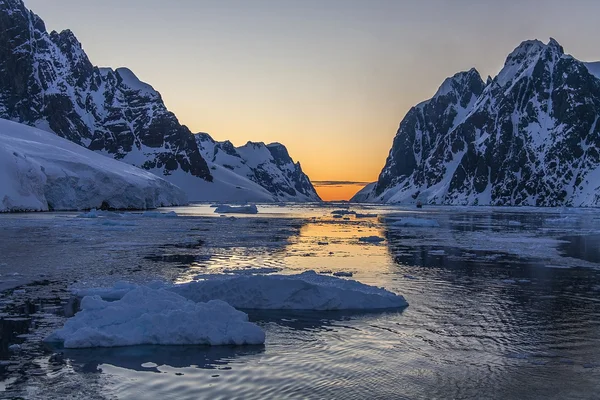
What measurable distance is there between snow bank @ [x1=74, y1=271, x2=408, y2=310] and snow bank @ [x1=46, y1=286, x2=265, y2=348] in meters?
3.39

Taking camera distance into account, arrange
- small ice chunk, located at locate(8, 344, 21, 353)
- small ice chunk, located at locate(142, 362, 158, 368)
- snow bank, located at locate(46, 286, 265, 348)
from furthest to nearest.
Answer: snow bank, located at locate(46, 286, 265, 348), small ice chunk, located at locate(8, 344, 21, 353), small ice chunk, located at locate(142, 362, 158, 368)

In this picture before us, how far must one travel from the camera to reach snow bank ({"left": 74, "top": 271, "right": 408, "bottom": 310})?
59.3 feet

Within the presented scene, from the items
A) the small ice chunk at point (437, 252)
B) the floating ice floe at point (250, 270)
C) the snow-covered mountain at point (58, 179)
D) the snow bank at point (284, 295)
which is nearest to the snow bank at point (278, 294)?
the snow bank at point (284, 295)

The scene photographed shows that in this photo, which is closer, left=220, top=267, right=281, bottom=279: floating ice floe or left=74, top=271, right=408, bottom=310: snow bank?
left=74, top=271, right=408, bottom=310: snow bank

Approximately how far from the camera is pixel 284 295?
59.9 ft

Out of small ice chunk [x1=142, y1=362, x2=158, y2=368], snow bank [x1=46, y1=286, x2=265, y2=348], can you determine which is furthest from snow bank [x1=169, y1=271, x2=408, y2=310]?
small ice chunk [x1=142, y1=362, x2=158, y2=368]

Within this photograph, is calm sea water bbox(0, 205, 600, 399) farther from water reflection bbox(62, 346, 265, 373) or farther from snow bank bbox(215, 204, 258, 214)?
snow bank bbox(215, 204, 258, 214)

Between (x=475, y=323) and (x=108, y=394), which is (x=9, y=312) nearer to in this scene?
(x=108, y=394)

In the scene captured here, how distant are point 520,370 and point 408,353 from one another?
7.99 ft

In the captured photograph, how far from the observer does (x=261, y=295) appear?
1831 centimetres

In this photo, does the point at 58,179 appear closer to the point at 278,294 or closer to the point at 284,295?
the point at 278,294

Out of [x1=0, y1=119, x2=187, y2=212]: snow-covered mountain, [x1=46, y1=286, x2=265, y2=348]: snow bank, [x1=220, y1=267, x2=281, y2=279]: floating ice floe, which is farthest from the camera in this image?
[x1=0, y1=119, x2=187, y2=212]: snow-covered mountain

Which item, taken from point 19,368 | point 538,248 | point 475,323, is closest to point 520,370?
point 475,323

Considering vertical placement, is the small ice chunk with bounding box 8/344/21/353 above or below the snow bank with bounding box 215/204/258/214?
below
